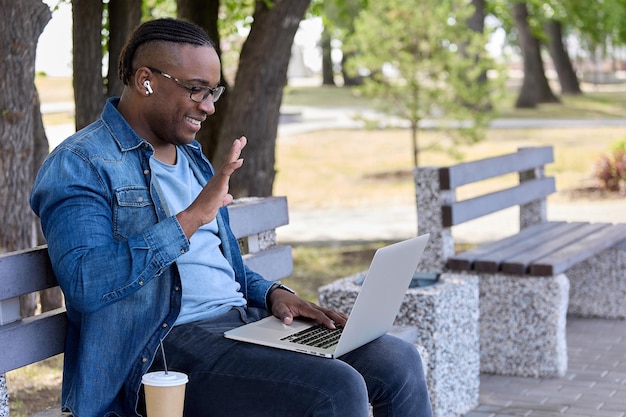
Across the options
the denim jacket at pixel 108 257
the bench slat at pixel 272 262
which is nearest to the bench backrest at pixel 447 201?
the bench slat at pixel 272 262

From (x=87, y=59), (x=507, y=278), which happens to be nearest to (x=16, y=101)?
(x=87, y=59)

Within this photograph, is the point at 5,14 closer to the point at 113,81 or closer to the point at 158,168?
the point at 113,81

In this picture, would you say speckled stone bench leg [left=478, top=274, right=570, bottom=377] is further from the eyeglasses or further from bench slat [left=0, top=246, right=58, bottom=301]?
bench slat [left=0, top=246, right=58, bottom=301]

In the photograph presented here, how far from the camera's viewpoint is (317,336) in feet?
11.0

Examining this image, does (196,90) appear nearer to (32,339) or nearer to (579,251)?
(32,339)

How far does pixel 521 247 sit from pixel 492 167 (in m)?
0.55

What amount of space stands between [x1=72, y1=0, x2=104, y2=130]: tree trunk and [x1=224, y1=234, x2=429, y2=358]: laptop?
10.1 ft

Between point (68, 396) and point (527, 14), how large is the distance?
29372 mm

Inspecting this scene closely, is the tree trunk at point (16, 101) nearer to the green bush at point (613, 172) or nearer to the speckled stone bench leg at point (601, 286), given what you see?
the speckled stone bench leg at point (601, 286)

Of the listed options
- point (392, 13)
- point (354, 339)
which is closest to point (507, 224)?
point (392, 13)

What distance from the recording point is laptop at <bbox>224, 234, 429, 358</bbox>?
311 centimetres

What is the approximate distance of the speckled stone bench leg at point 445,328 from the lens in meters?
4.89

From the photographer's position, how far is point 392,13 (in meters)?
14.5

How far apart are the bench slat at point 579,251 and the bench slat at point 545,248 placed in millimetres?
37
